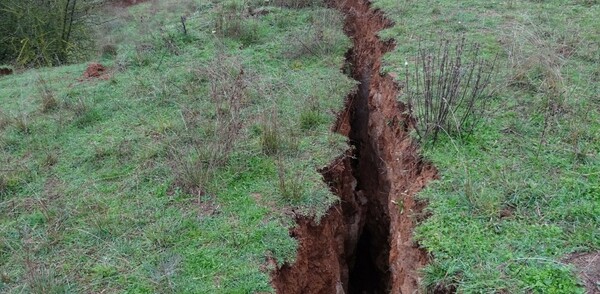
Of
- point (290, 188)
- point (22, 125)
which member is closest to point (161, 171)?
point (290, 188)

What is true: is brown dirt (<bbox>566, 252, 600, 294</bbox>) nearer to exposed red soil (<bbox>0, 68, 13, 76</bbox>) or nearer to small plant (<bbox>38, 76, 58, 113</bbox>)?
small plant (<bbox>38, 76, 58, 113</bbox>)

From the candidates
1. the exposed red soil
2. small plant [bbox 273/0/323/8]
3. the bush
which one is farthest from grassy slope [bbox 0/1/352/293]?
small plant [bbox 273/0/323/8]

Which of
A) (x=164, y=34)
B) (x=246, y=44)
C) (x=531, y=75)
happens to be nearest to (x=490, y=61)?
(x=531, y=75)

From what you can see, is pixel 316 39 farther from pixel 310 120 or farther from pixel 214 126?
pixel 214 126

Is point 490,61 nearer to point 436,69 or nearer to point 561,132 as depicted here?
point 436,69

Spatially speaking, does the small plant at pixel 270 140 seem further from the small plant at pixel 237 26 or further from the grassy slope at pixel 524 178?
the small plant at pixel 237 26
